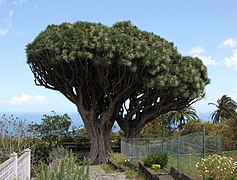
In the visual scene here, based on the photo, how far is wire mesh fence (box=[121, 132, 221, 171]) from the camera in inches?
393

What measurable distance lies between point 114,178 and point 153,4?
6506 mm

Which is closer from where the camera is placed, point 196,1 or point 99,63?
point 196,1

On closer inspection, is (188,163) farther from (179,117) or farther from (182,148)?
(179,117)

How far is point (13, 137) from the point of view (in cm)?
1652

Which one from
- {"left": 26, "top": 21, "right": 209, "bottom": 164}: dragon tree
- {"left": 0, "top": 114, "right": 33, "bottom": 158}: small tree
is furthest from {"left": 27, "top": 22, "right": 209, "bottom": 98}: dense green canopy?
{"left": 0, "top": 114, "right": 33, "bottom": 158}: small tree

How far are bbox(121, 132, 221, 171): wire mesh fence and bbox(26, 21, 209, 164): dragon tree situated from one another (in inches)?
203

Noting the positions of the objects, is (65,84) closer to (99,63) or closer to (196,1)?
(99,63)

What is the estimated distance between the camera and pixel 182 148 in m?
10.5

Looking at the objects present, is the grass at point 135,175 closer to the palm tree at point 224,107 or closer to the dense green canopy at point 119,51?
the dense green canopy at point 119,51

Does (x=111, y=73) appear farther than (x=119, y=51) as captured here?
Yes

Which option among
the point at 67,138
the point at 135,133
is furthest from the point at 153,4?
the point at 67,138

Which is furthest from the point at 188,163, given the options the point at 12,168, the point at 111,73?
the point at 111,73

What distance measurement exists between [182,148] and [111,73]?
9661 mm

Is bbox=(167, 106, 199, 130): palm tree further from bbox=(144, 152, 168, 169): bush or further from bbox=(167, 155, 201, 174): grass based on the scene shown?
bbox=(167, 155, 201, 174): grass
